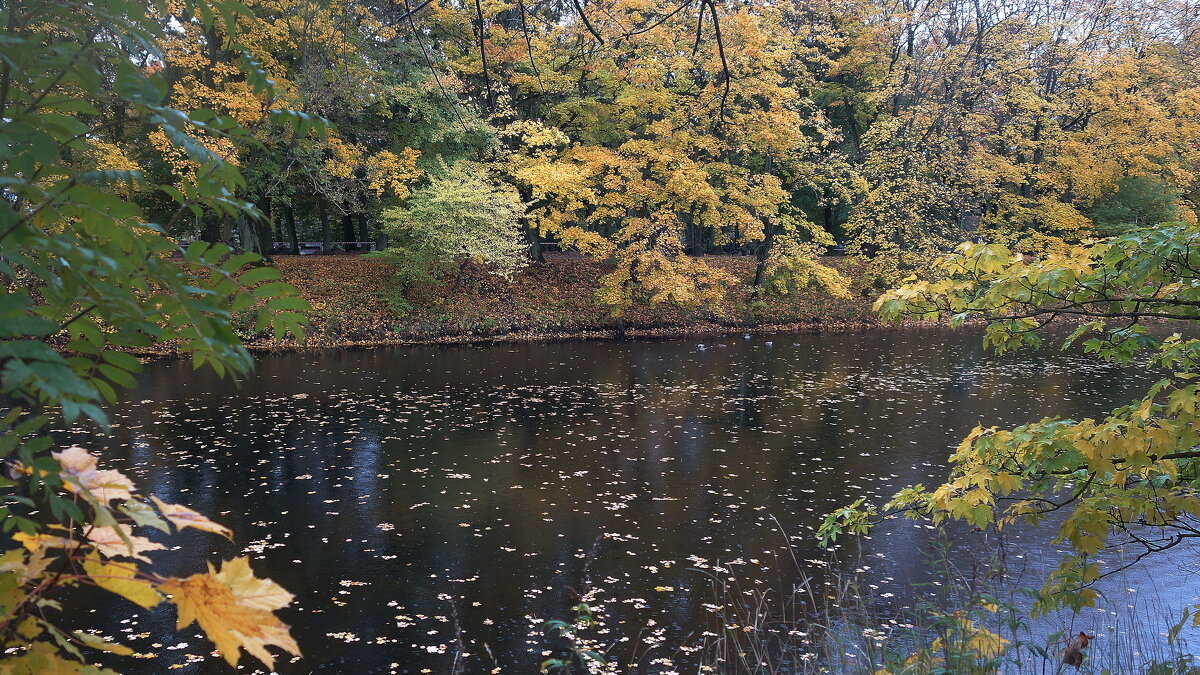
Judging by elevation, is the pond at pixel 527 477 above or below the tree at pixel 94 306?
below

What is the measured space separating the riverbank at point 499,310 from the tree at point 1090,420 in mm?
19706

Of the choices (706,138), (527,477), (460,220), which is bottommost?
(527,477)


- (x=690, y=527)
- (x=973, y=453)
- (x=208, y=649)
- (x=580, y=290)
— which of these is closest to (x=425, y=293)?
(x=580, y=290)

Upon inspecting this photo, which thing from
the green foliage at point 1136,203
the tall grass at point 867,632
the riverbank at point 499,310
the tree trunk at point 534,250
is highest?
the green foliage at point 1136,203

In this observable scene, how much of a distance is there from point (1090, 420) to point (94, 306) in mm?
3962

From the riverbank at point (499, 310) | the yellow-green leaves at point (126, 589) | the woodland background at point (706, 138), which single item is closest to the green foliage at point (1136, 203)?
the woodland background at point (706, 138)

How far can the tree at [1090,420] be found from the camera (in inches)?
141

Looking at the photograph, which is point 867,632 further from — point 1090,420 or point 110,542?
point 110,542

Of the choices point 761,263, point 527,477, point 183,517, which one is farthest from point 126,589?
point 761,263

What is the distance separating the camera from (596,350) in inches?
867

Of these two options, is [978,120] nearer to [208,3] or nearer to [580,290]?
[580,290]

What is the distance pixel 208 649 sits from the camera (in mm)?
5918

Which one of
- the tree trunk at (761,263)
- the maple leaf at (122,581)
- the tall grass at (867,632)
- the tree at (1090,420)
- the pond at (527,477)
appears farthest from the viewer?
the tree trunk at (761,263)

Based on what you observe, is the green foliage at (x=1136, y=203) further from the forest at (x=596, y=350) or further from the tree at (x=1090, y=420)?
the tree at (x=1090, y=420)
